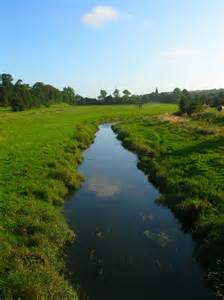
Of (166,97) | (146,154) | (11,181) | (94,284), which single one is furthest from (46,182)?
(166,97)

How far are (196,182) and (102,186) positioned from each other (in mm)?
6805

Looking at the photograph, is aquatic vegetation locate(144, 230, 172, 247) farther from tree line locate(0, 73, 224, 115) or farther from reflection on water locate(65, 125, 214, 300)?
tree line locate(0, 73, 224, 115)

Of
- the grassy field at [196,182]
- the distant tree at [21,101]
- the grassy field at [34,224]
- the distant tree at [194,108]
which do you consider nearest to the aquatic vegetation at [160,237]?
the grassy field at [196,182]

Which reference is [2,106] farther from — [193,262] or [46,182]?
[193,262]

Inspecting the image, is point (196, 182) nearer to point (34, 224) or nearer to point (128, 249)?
point (128, 249)

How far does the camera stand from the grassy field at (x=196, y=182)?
12492 mm

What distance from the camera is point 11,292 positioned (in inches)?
373

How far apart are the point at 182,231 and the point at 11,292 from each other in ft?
27.8

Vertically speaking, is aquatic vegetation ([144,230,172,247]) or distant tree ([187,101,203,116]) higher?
aquatic vegetation ([144,230,172,247])

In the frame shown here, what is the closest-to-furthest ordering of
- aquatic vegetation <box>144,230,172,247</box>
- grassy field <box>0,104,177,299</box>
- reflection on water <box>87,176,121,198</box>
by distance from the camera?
grassy field <box>0,104,177,299</box>
aquatic vegetation <box>144,230,172,247</box>
reflection on water <box>87,176,121,198</box>

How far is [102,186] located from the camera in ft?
75.5

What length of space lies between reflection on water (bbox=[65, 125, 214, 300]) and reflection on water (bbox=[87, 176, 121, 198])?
6 centimetres

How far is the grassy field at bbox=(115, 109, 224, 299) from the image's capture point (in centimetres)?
1249

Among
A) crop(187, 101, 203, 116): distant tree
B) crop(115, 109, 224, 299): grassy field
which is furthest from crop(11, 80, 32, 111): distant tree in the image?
crop(115, 109, 224, 299): grassy field
